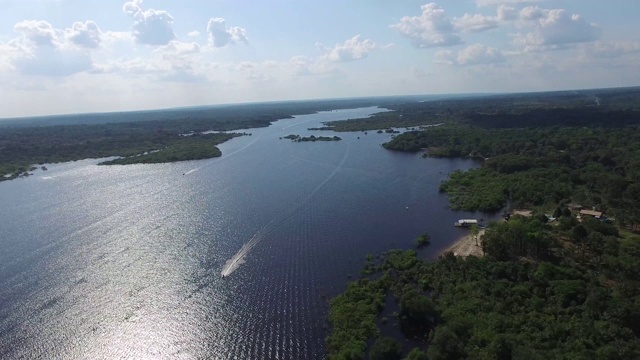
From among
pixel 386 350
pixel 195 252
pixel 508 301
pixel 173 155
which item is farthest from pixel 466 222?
pixel 173 155

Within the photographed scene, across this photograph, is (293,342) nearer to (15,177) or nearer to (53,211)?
(53,211)

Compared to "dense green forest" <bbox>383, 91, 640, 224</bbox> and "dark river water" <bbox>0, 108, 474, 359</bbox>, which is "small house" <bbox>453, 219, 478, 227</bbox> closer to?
"dark river water" <bbox>0, 108, 474, 359</bbox>

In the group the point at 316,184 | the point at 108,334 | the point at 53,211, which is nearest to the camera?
the point at 108,334

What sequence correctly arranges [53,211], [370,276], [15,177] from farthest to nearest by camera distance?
[15,177] → [53,211] → [370,276]

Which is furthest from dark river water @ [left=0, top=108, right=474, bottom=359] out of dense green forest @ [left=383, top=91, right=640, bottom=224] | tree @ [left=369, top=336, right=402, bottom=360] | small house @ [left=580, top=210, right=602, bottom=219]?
small house @ [left=580, top=210, right=602, bottom=219]

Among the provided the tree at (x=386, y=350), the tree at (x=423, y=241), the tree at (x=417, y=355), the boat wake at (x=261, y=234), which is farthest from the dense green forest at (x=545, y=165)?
the tree at (x=386, y=350)

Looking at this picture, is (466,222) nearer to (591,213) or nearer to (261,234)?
(591,213)

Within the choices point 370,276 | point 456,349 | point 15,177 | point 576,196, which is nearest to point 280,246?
point 370,276
